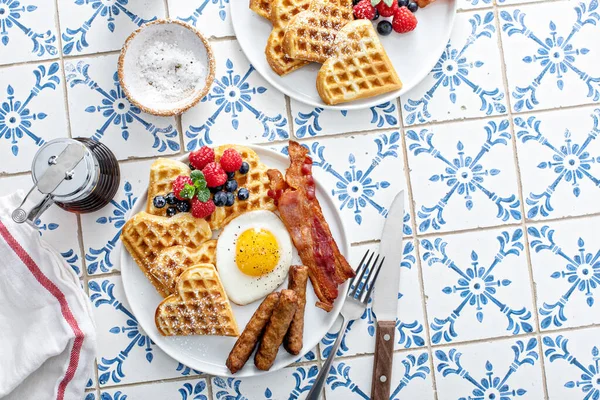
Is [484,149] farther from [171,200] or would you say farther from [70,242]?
[70,242]

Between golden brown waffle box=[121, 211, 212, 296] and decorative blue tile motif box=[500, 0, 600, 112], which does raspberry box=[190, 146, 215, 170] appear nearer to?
golden brown waffle box=[121, 211, 212, 296]

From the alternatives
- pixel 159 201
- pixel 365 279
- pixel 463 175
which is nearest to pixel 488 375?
pixel 365 279

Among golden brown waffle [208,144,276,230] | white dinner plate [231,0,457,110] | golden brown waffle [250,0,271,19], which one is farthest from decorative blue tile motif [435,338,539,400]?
golden brown waffle [250,0,271,19]

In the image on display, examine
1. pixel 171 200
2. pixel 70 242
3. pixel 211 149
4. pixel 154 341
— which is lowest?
pixel 154 341

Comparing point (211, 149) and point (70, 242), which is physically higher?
point (211, 149)

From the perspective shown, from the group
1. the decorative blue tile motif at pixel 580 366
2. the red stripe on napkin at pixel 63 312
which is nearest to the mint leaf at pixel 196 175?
the red stripe on napkin at pixel 63 312

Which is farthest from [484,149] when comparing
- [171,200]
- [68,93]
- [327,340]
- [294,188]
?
[68,93]

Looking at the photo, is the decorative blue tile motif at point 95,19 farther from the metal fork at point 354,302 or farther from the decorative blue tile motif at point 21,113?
the metal fork at point 354,302

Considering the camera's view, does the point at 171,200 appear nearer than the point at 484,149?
Yes
